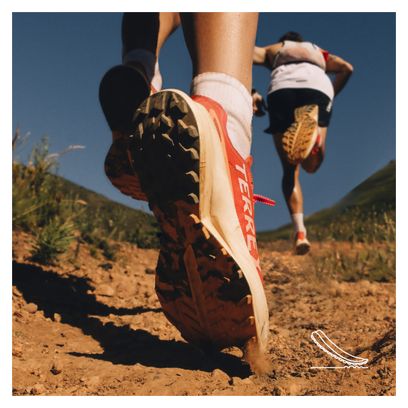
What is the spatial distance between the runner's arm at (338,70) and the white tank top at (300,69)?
23 cm

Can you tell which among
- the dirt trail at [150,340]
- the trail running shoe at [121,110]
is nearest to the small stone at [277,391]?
the dirt trail at [150,340]

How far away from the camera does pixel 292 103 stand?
141 inches

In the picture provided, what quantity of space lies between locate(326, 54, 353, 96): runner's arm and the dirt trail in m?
1.93

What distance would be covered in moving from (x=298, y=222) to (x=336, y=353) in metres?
2.34

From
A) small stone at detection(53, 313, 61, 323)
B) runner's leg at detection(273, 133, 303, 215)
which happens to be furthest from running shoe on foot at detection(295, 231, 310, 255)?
small stone at detection(53, 313, 61, 323)

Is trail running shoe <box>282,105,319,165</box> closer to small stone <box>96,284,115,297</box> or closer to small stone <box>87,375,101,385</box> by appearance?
small stone <box>96,284,115,297</box>

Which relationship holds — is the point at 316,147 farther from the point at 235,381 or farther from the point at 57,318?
the point at 235,381

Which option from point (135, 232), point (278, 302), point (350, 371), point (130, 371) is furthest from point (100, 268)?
point (350, 371)

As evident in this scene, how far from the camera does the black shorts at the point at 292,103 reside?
3.53 meters

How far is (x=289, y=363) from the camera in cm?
147

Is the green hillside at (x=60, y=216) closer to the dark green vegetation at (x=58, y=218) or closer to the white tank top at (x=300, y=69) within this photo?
the dark green vegetation at (x=58, y=218)

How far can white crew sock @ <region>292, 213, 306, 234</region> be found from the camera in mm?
3851
